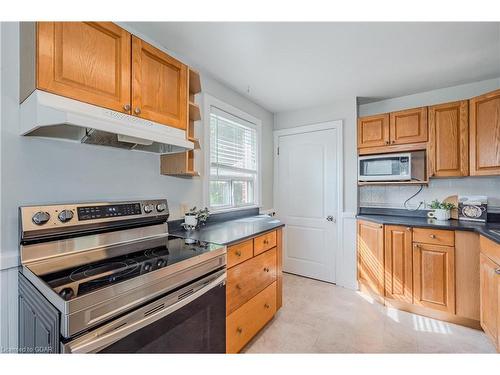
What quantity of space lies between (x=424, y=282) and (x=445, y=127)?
154 centimetres

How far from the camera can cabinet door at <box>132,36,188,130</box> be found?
135 cm

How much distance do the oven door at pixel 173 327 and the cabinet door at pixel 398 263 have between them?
72.9 inches

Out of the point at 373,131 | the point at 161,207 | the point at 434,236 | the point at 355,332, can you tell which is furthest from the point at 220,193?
the point at 434,236

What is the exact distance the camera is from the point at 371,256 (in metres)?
2.58

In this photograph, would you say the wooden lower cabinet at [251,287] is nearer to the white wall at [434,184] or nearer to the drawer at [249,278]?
the drawer at [249,278]

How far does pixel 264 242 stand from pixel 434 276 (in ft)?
5.39

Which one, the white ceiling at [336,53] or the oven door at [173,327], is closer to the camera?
the oven door at [173,327]

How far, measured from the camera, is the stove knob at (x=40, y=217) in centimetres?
111

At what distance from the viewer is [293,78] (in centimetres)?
235

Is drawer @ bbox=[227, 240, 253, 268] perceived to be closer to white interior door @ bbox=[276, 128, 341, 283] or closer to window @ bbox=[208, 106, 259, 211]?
window @ bbox=[208, 106, 259, 211]

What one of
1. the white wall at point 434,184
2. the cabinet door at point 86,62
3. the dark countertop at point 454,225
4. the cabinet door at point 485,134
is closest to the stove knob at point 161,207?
the cabinet door at point 86,62
